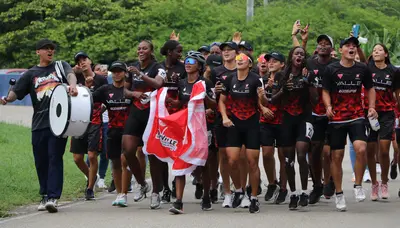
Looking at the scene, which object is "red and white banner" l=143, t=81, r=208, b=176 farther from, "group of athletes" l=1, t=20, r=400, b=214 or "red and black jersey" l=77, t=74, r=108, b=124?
"red and black jersey" l=77, t=74, r=108, b=124

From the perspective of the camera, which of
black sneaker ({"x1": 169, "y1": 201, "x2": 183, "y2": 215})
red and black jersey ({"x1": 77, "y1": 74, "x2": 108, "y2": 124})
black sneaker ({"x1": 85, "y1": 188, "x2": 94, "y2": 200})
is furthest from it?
red and black jersey ({"x1": 77, "y1": 74, "x2": 108, "y2": 124})

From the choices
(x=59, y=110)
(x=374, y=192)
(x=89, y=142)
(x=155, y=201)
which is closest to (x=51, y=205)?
(x=59, y=110)

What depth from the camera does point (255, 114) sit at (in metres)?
13.2

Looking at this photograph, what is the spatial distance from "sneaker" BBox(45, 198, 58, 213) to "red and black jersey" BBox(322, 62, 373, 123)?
3.60 m

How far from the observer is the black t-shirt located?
13273 mm

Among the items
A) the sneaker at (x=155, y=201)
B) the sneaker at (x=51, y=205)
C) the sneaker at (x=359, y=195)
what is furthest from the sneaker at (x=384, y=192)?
the sneaker at (x=51, y=205)

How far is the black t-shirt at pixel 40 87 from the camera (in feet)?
43.5

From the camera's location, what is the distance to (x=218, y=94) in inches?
532

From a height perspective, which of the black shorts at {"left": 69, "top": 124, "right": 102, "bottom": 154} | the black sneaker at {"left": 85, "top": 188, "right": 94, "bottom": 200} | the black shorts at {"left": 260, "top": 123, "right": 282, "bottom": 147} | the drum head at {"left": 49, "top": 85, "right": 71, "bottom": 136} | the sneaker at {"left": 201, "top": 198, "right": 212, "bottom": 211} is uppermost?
the drum head at {"left": 49, "top": 85, "right": 71, "bottom": 136}

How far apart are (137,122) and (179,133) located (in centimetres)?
86

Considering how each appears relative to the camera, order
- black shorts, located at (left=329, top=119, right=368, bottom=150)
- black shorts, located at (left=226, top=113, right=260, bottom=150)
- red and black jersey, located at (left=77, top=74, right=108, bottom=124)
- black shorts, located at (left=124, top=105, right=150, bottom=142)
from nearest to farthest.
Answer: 1. black shorts, located at (left=329, top=119, right=368, bottom=150)
2. black shorts, located at (left=226, top=113, right=260, bottom=150)
3. black shorts, located at (left=124, top=105, right=150, bottom=142)
4. red and black jersey, located at (left=77, top=74, right=108, bottom=124)

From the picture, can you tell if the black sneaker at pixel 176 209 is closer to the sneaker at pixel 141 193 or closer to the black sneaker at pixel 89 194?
the sneaker at pixel 141 193

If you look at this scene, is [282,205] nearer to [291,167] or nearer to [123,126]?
[291,167]

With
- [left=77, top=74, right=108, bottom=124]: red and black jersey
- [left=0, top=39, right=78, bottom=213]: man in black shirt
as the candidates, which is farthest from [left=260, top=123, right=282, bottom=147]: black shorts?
[left=77, top=74, right=108, bottom=124]: red and black jersey
